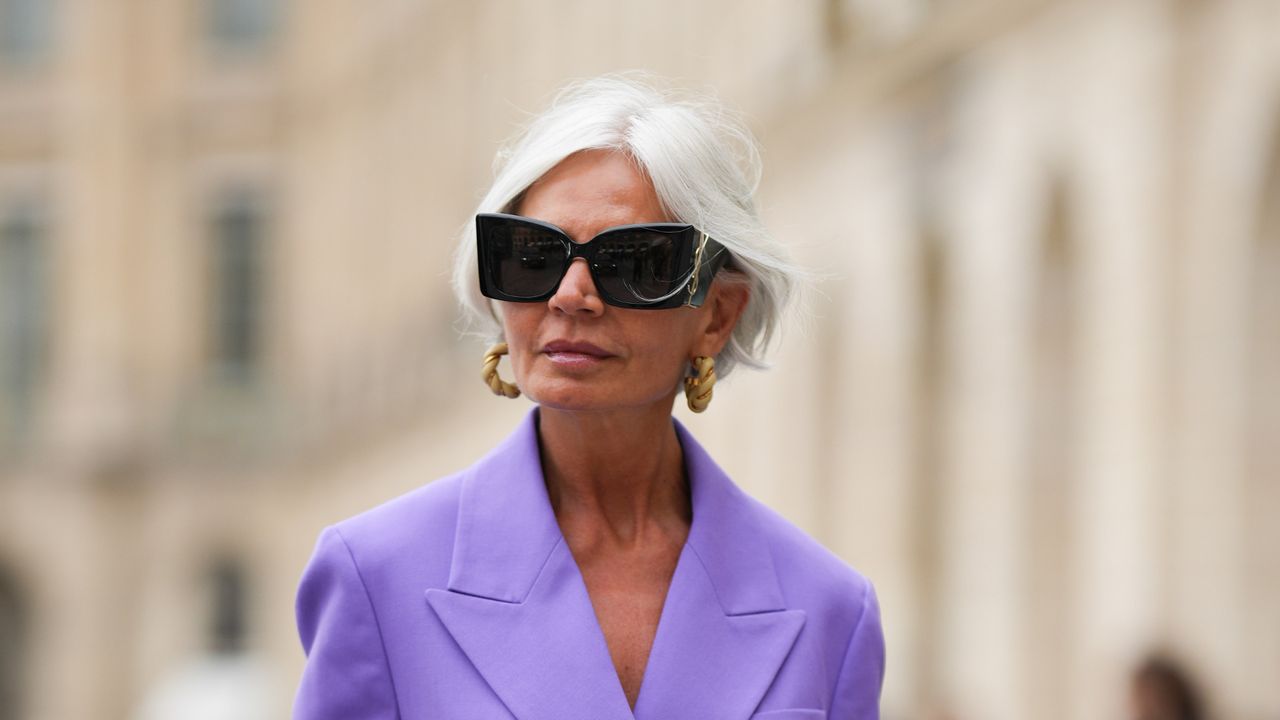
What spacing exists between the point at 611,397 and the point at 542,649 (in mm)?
324

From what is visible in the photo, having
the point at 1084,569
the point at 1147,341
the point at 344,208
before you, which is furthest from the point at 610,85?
the point at 344,208

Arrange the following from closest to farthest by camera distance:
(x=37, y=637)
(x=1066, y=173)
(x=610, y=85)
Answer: (x=610, y=85)
(x=1066, y=173)
(x=37, y=637)

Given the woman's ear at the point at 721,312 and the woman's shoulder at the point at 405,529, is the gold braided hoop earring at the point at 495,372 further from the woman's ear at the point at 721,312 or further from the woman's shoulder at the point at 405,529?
the woman's ear at the point at 721,312

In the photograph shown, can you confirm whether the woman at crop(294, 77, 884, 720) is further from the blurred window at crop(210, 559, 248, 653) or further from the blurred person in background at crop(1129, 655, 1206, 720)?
the blurred window at crop(210, 559, 248, 653)

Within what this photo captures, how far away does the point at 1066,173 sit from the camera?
1334 cm

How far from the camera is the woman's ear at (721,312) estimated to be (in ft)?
11.0

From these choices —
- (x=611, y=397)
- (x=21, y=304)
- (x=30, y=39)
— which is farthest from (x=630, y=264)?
(x=30, y=39)

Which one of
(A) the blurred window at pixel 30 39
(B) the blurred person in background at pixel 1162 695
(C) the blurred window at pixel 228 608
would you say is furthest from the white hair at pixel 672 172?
(A) the blurred window at pixel 30 39

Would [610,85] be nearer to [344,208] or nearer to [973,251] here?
[973,251]

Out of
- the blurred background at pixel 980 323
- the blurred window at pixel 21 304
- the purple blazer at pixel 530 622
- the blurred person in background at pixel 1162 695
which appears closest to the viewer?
the purple blazer at pixel 530 622

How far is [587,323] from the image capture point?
125 inches

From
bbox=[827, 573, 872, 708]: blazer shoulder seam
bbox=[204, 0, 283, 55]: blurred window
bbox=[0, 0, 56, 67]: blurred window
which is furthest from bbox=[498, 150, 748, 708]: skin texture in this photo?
bbox=[0, 0, 56, 67]: blurred window

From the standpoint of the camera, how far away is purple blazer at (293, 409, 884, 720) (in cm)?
305

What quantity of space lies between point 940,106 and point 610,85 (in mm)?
11956
